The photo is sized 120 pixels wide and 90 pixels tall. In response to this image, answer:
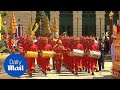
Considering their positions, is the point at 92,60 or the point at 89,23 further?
the point at 89,23

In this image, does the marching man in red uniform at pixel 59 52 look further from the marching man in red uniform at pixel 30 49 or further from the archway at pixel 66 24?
the archway at pixel 66 24

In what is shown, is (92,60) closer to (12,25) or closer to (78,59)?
(78,59)

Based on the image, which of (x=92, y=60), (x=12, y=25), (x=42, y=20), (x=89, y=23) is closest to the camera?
(x=92, y=60)

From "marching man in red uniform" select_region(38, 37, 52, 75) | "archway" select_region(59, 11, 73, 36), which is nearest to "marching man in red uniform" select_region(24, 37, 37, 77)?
"marching man in red uniform" select_region(38, 37, 52, 75)

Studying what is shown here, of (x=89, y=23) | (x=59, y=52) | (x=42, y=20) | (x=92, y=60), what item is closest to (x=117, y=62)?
(x=92, y=60)

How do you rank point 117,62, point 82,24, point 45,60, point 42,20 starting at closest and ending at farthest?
point 117,62, point 45,60, point 82,24, point 42,20

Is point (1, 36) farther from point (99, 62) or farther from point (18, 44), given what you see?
point (99, 62)

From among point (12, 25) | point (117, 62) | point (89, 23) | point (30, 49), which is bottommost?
point (117, 62)

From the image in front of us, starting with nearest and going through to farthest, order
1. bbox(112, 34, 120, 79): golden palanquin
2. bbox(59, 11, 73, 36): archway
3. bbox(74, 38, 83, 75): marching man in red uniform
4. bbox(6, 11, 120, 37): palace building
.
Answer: bbox(112, 34, 120, 79): golden palanquin < bbox(74, 38, 83, 75): marching man in red uniform < bbox(6, 11, 120, 37): palace building < bbox(59, 11, 73, 36): archway

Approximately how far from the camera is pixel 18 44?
20.1 m

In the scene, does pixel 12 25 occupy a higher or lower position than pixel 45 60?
higher

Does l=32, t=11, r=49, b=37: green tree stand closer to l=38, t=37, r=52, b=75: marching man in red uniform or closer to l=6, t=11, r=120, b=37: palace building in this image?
l=6, t=11, r=120, b=37: palace building

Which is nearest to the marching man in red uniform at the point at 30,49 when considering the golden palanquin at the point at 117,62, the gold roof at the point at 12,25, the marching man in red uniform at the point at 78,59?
the gold roof at the point at 12,25

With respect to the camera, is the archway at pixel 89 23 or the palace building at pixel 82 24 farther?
the archway at pixel 89 23
